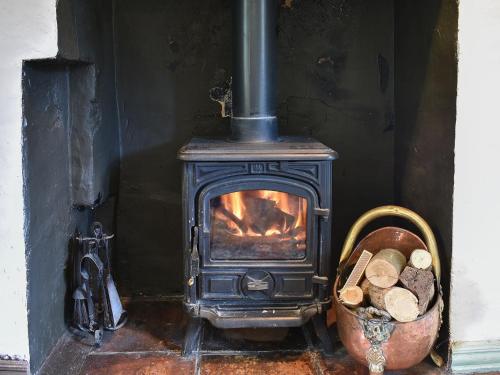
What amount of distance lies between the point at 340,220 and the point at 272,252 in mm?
615

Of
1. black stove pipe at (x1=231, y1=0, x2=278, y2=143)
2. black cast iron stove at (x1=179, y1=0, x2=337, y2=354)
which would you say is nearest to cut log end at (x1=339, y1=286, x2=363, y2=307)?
black cast iron stove at (x1=179, y1=0, x2=337, y2=354)

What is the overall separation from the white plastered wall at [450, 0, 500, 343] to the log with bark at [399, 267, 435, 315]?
0.38 feet

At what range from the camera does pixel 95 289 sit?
88.7 inches

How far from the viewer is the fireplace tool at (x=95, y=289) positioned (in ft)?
6.90

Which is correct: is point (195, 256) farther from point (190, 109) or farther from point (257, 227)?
point (190, 109)

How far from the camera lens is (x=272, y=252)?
78.8 inches

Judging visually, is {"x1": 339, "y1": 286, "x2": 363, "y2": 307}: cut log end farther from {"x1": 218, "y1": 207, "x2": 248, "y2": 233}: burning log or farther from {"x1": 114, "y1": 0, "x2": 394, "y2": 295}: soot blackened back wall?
{"x1": 114, "y1": 0, "x2": 394, "y2": 295}: soot blackened back wall

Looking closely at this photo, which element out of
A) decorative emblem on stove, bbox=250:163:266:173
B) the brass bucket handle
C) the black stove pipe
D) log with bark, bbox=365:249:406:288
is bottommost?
log with bark, bbox=365:249:406:288

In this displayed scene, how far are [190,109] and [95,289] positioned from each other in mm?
864

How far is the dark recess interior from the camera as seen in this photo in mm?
2127

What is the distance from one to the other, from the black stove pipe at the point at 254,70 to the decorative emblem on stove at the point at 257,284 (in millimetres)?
508

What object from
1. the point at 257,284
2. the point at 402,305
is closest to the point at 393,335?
the point at 402,305

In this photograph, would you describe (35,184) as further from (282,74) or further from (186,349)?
(282,74)

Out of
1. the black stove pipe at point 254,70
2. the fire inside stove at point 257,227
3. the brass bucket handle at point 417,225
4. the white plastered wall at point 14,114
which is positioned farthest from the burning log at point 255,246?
the white plastered wall at point 14,114
